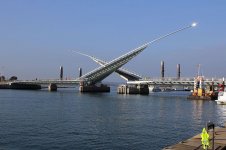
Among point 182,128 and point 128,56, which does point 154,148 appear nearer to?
→ point 182,128

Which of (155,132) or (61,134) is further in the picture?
(155,132)

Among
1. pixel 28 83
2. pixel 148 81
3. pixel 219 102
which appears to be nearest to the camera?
pixel 219 102

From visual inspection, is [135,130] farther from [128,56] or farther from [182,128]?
[128,56]

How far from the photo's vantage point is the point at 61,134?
112ft

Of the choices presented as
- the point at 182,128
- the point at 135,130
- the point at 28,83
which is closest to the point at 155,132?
the point at 135,130

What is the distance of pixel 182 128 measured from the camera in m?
40.6

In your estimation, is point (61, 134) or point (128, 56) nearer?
point (61, 134)

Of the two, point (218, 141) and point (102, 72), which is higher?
point (102, 72)

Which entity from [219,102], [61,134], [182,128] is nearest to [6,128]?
[61,134]

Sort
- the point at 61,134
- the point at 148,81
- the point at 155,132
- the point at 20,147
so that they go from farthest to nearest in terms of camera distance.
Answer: the point at 148,81 → the point at 155,132 → the point at 61,134 → the point at 20,147

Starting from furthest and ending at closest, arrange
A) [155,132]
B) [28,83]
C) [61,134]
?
[28,83] < [155,132] < [61,134]

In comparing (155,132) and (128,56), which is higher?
(128,56)

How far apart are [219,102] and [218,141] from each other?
61509mm

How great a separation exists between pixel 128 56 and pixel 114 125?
98.3 m
